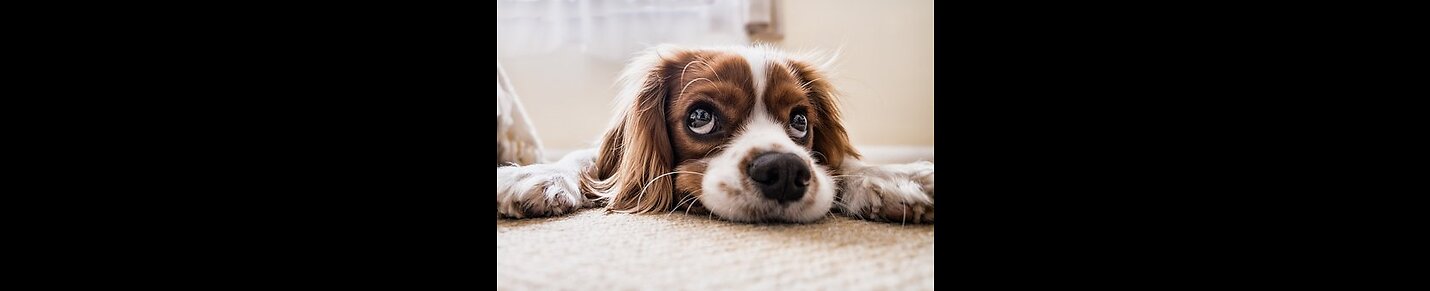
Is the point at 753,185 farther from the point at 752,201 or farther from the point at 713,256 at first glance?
the point at 713,256

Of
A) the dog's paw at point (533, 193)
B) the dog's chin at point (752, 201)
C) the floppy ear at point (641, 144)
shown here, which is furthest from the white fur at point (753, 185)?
the dog's paw at point (533, 193)

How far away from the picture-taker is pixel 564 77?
41.8 inches

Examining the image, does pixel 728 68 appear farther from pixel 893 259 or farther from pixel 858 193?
pixel 893 259

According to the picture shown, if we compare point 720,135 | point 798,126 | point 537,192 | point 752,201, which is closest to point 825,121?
point 798,126

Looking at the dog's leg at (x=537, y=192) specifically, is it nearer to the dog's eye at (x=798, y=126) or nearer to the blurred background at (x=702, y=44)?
the blurred background at (x=702, y=44)

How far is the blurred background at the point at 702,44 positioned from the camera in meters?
0.93

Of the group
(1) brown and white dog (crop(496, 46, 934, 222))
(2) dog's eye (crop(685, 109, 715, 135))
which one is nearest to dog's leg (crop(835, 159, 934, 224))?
(1) brown and white dog (crop(496, 46, 934, 222))

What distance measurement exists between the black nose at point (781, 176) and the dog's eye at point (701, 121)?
17 centimetres

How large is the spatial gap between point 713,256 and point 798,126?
46cm

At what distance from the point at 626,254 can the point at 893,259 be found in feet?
0.91

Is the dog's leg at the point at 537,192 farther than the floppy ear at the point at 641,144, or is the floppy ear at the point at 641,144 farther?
the floppy ear at the point at 641,144
